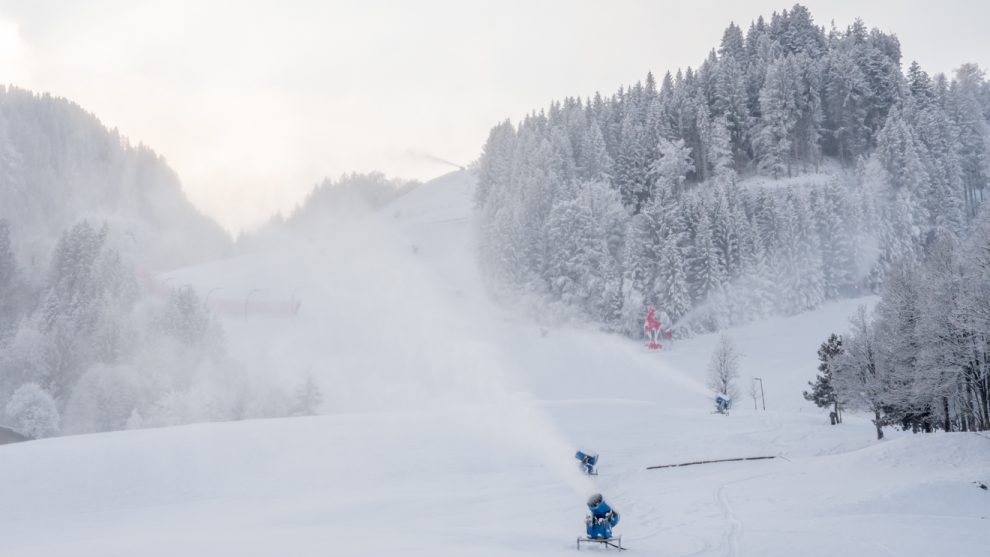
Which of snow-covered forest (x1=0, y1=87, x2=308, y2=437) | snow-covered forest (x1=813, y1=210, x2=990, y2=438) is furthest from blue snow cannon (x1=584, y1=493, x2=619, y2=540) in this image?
snow-covered forest (x1=0, y1=87, x2=308, y2=437)

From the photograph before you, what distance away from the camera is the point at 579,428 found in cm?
3319

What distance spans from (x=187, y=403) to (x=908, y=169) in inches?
3685

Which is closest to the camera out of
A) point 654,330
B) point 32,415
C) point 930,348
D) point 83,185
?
point 930,348

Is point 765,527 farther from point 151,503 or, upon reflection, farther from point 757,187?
point 757,187

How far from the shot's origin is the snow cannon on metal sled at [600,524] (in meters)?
14.1

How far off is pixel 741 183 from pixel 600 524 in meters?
96.2

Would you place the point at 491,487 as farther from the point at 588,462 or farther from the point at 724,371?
the point at 724,371

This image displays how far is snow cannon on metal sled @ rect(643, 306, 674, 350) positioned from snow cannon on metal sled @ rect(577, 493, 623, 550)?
222 feet

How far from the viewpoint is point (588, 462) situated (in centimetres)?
2539

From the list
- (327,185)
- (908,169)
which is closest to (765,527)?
(908,169)

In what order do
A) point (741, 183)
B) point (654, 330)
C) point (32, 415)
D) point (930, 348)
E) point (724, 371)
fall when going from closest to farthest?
point (930, 348) < point (724, 371) < point (32, 415) < point (654, 330) < point (741, 183)

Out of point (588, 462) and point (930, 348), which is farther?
point (930, 348)

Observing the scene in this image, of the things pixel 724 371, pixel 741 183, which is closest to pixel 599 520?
pixel 724 371

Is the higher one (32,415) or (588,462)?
(588,462)
